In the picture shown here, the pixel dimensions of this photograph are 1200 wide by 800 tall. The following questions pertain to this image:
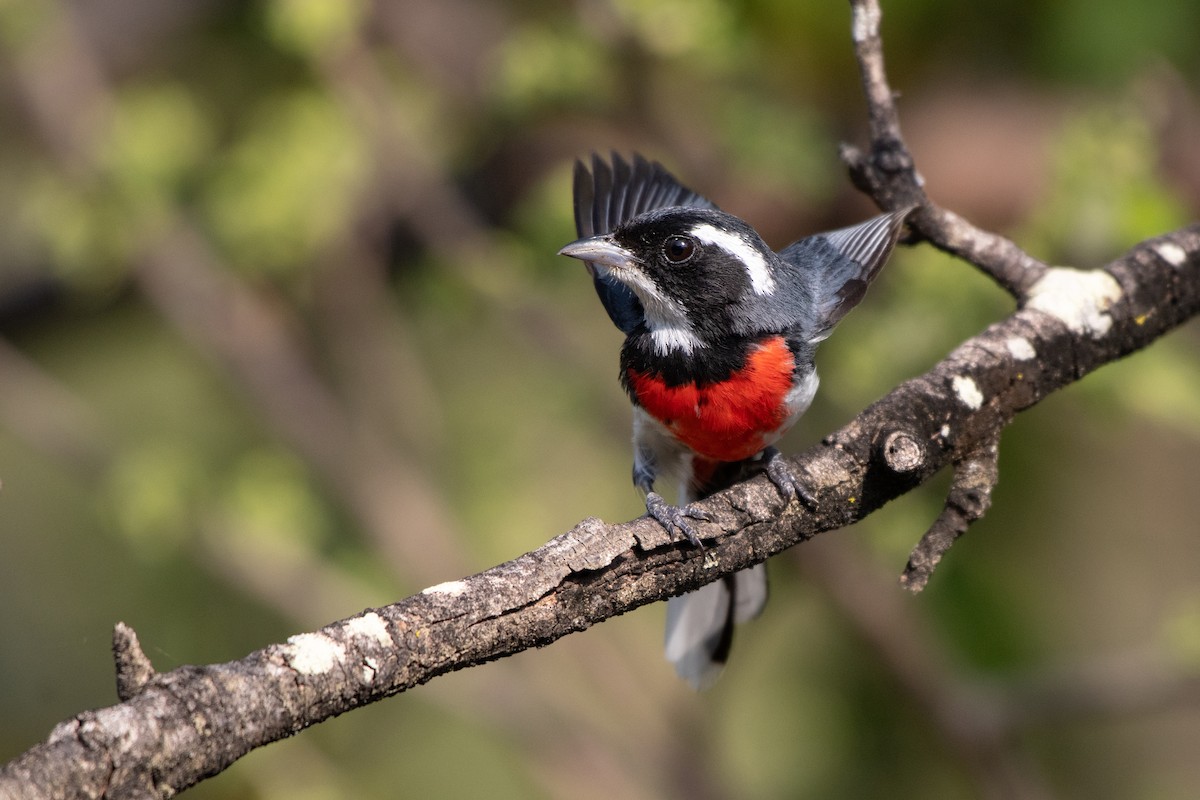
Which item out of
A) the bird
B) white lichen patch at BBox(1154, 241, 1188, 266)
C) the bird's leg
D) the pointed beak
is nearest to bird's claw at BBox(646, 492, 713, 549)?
the bird's leg

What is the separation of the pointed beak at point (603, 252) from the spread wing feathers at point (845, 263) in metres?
0.55

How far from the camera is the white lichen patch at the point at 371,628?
1893mm

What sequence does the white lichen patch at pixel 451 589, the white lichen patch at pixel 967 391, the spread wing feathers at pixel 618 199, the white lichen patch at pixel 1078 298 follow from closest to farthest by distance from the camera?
the white lichen patch at pixel 451 589 → the white lichen patch at pixel 967 391 → the white lichen patch at pixel 1078 298 → the spread wing feathers at pixel 618 199

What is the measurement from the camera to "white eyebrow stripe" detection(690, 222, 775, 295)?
10.4 feet

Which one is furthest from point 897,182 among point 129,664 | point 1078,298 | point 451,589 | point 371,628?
point 129,664

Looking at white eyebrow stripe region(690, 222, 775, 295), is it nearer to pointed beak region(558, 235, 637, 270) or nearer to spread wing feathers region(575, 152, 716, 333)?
pointed beak region(558, 235, 637, 270)

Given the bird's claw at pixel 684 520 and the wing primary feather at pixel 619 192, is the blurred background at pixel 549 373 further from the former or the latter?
the bird's claw at pixel 684 520

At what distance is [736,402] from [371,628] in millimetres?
1420

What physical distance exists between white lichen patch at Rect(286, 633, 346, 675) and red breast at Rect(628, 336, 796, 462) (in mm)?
1438

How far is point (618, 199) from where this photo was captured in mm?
3748

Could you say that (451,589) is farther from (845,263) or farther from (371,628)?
(845,263)

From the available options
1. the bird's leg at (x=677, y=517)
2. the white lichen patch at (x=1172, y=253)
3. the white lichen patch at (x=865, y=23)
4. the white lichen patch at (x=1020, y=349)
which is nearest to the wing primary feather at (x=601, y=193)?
the white lichen patch at (x=865, y=23)

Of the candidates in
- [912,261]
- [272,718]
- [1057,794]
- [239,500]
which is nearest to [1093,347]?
[912,261]

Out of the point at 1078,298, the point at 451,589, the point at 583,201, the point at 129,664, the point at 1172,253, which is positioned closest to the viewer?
the point at 129,664
